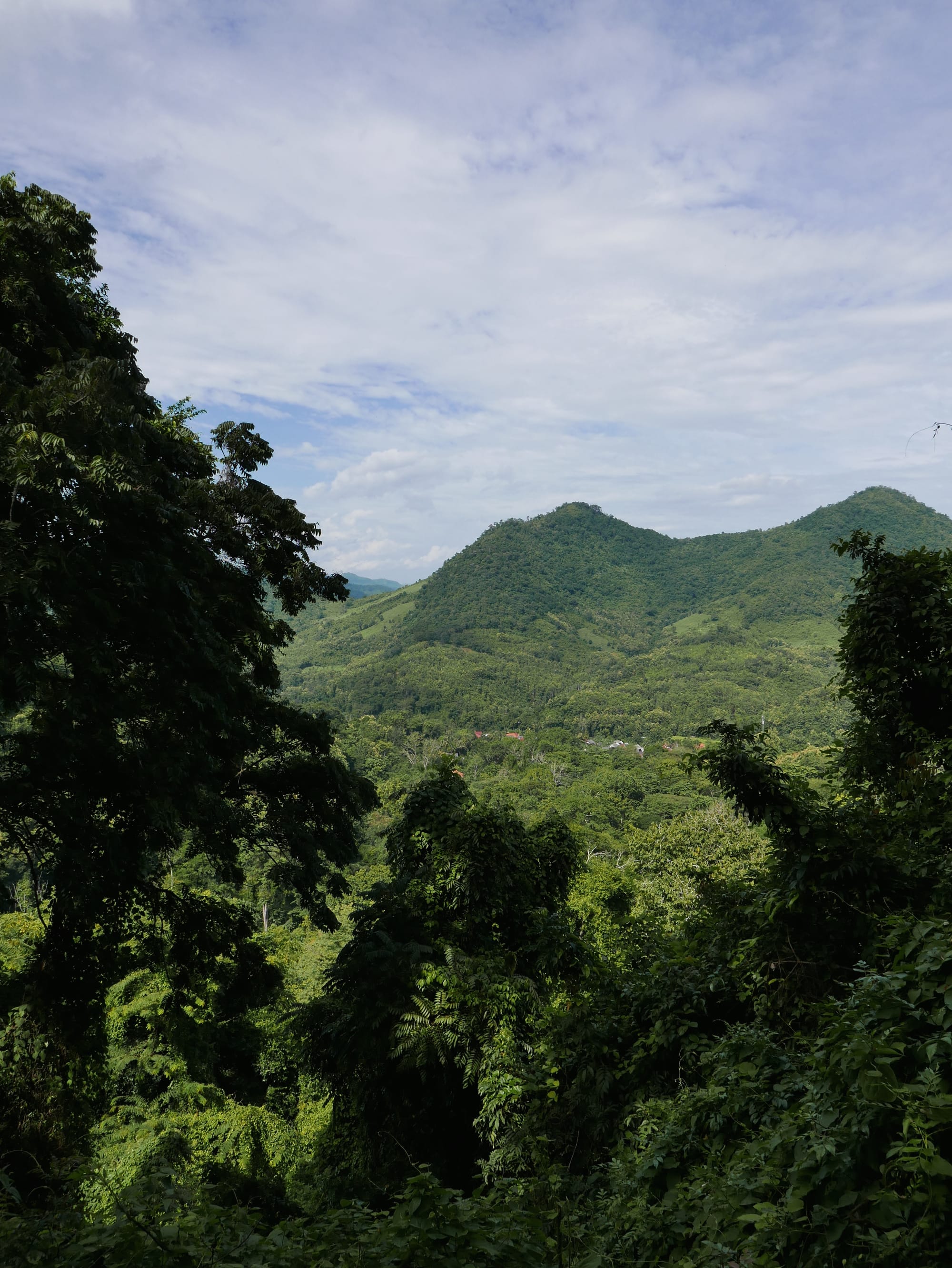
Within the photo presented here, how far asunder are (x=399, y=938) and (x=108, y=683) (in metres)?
4.71

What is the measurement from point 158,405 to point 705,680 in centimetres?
11386

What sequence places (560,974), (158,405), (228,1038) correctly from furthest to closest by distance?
(228,1038) < (158,405) < (560,974)

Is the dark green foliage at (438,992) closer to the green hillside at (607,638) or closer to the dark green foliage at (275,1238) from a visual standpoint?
the dark green foliage at (275,1238)

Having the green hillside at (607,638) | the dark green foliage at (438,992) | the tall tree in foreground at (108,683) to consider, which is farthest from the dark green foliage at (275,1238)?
the green hillside at (607,638)

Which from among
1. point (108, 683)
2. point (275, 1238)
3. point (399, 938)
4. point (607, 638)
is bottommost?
point (399, 938)

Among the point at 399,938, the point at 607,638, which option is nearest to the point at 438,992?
the point at 399,938

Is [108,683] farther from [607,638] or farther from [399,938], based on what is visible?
[607,638]

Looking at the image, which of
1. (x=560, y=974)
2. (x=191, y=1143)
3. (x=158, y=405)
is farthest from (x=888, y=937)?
(x=191, y=1143)

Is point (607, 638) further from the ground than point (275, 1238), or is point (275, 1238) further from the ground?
point (607, 638)

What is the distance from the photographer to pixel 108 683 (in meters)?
5.08

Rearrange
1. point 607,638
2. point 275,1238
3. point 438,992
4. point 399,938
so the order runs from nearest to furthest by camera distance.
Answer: point 275,1238 → point 438,992 → point 399,938 → point 607,638

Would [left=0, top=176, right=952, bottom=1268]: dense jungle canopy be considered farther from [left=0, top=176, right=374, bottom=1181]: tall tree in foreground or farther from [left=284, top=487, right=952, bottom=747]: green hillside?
[left=284, top=487, right=952, bottom=747]: green hillside

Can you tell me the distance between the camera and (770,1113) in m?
3.34

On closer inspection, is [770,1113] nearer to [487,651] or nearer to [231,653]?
[231,653]
